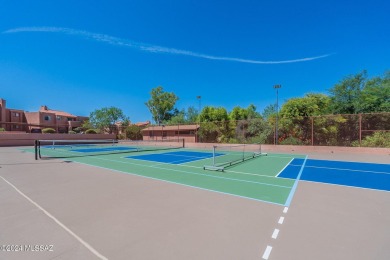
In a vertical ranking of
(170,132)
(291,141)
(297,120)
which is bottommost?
(291,141)

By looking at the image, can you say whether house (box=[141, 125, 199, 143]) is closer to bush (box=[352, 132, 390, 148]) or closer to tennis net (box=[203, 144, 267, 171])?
tennis net (box=[203, 144, 267, 171])

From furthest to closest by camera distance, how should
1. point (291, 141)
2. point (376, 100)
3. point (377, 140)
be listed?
point (376, 100), point (291, 141), point (377, 140)

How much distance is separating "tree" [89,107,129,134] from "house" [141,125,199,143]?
11185mm

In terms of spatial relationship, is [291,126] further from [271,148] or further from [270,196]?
[270,196]

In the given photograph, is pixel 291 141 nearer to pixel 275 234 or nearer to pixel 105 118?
pixel 275 234

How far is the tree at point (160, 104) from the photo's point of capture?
52406 millimetres

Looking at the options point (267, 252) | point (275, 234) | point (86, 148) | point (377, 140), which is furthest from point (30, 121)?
point (377, 140)

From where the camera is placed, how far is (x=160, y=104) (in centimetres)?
5238

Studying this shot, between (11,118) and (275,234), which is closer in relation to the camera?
(275,234)

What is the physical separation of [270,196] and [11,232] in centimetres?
553

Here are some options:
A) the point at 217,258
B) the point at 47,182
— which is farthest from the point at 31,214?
the point at 217,258

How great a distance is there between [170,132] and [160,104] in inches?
802

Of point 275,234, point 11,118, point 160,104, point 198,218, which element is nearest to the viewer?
point 275,234

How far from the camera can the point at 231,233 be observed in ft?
11.2
